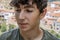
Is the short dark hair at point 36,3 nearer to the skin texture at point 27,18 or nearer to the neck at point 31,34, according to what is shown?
the skin texture at point 27,18

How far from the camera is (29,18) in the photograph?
1040 mm

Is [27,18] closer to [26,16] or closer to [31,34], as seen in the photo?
[26,16]

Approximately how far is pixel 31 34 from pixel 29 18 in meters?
0.11

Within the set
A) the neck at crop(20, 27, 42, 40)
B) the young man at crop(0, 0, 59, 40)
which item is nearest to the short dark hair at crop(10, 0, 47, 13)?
the young man at crop(0, 0, 59, 40)

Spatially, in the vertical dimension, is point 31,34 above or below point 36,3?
below

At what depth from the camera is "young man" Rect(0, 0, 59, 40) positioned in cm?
102

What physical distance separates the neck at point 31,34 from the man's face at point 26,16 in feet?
0.13

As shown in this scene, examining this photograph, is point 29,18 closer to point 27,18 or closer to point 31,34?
point 27,18

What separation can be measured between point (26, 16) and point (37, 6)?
86mm

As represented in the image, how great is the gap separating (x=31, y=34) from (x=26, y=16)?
5.0 inches

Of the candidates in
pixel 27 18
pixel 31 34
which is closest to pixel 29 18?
pixel 27 18

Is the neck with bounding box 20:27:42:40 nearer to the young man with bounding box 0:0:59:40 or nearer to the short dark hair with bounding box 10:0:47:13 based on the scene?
the young man with bounding box 0:0:59:40

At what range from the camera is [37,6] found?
3.46 feet

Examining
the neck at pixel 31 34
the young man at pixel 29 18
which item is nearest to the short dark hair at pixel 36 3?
the young man at pixel 29 18
